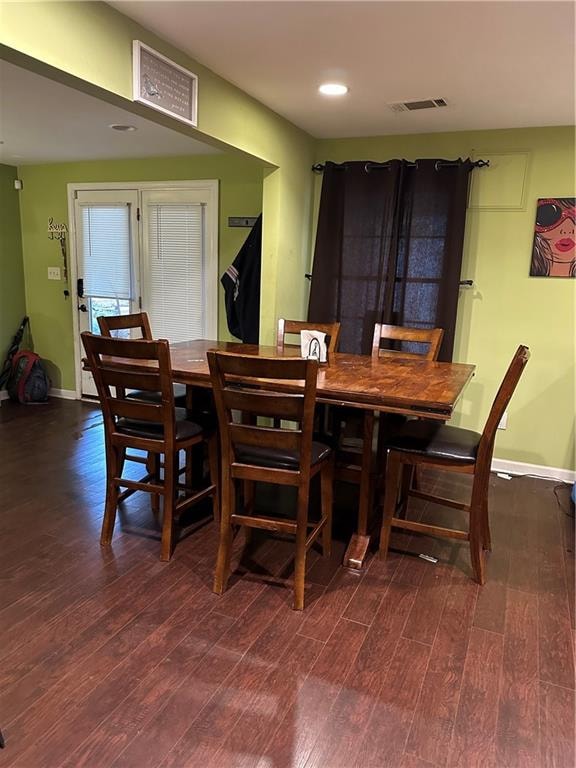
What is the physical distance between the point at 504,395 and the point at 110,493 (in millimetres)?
1835

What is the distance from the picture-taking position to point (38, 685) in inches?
67.2

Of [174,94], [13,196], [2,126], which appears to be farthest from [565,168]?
[13,196]

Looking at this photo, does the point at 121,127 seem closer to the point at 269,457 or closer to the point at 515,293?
the point at 269,457

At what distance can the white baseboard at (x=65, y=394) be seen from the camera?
17.9 ft

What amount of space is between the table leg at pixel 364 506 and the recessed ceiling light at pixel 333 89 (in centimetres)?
177

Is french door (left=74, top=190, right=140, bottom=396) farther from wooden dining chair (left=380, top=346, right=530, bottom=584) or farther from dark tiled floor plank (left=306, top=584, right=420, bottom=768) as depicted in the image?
dark tiled floor plank (left=306, top=584, right=420, bottom=768)

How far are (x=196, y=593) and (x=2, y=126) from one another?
136 inches

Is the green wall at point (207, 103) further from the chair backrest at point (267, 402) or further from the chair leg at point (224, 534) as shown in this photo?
the chair leg at point (224, 534)

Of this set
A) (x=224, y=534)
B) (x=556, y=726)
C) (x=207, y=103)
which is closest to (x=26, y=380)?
(x=207, y=103)

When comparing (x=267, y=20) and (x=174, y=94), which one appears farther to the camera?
(x=174, y=94)

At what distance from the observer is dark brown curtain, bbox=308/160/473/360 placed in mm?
3590

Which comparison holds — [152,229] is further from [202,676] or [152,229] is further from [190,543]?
[202,676]

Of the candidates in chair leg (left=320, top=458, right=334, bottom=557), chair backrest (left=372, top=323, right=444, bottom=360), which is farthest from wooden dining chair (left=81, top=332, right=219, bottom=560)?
chair backrest (left=372, top=323, right=444, bottom=360)

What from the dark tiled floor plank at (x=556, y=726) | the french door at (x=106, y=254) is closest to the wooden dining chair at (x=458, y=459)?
the dark tiled floor plank at (x=556, y=726)
